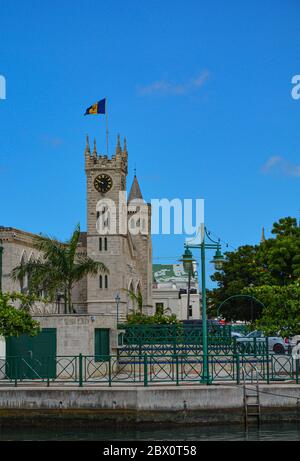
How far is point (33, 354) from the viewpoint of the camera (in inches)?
1282

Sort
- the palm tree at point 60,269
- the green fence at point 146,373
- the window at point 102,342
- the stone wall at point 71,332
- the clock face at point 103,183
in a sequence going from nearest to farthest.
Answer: the green fence at point 146,373 → the stone wall at point 71,332 → the window at point 102,342 → the palm tree at point 60,269 → the clock face at point 103,183

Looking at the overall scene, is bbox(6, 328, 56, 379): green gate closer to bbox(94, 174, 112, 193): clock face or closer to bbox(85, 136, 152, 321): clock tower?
bbox(85, 136, 152, 321): clock tower

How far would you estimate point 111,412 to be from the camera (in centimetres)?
2522

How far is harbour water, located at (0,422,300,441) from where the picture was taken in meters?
23.2

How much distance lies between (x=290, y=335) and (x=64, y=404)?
9989mm

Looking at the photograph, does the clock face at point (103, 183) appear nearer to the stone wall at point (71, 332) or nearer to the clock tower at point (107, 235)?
the clock tower at point (107, 235)

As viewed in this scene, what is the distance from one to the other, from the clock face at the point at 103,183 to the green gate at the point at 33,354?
57.3m

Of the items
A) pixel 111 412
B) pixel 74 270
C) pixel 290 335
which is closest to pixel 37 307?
pixel 74 270

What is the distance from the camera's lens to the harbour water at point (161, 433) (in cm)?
2320

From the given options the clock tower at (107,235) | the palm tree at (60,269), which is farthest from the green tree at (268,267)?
the clock tower at (107,235)

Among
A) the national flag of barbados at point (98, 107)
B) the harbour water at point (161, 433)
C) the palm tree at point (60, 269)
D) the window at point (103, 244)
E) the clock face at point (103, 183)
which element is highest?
the national flag of barbados at point (98, 107)

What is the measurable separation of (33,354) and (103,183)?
58626 mm

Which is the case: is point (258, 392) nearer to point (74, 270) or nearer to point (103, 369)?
point (103, 369)

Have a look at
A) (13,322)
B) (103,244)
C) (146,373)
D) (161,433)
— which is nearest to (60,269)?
(13,322)
